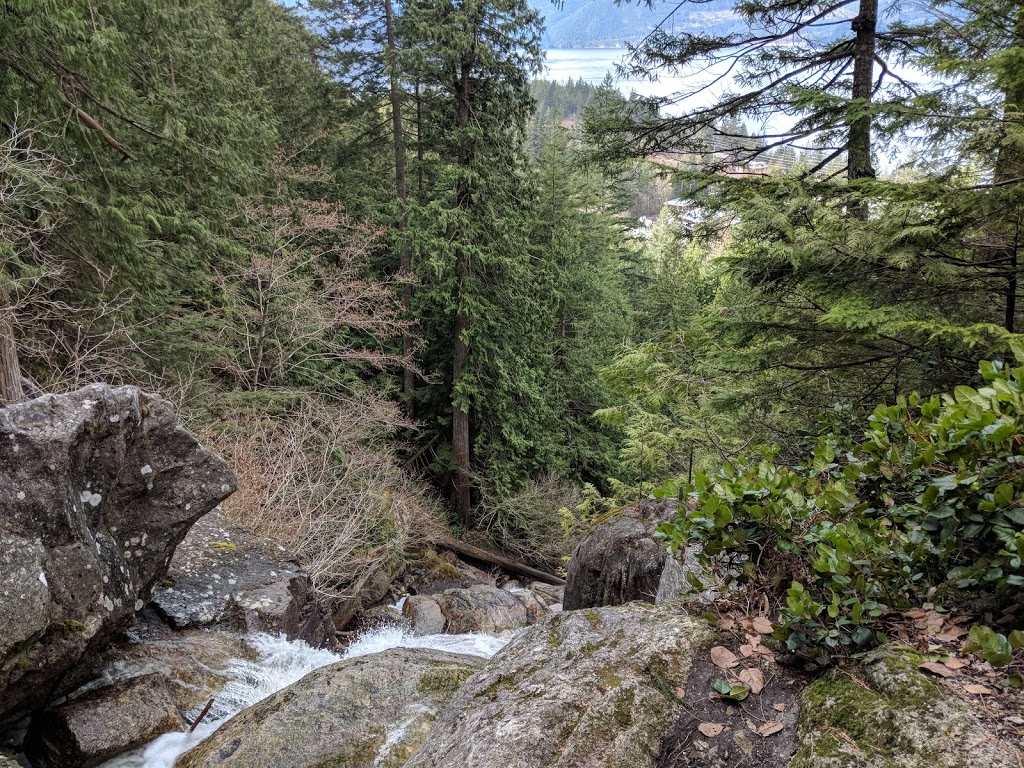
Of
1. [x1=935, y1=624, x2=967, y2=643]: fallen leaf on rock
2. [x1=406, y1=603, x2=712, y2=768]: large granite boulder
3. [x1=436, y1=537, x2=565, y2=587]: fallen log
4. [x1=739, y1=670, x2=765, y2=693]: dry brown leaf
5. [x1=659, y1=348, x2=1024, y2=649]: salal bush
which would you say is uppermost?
[x1=659, y1=348, x2=1024, y2=649]: salal bush

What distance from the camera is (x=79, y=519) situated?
151 inches

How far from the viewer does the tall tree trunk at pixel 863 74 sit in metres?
5.51

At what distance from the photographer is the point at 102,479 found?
412cm

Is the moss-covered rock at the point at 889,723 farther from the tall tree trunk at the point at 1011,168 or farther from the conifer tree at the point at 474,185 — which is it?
the conifer tree at the point at 474,185

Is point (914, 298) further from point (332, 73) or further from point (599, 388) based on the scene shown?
point (332, 73)

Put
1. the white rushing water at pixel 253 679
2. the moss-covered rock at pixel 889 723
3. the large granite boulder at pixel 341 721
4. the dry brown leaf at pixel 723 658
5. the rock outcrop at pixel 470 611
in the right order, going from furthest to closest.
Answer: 1. the rock outcrop at pixel 470 611
2. the white rushing water at pixel 253 679
3. the large granite boulder at pixel 341 721
4. the dry brown leaf at pixel 723 658
5. the moss-covered rock at pixel 889 723

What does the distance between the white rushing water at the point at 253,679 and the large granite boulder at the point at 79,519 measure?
83 centimetres

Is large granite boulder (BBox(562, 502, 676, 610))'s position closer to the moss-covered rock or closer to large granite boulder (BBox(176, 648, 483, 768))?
large granite boulder (BBox(176, 648, 483, 768))

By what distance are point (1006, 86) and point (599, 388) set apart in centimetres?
1599

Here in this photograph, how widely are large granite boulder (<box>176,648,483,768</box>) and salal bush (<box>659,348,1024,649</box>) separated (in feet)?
7.93

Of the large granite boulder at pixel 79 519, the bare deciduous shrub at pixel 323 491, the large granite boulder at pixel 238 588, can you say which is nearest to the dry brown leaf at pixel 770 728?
the large granite boulder at pixel 79 519

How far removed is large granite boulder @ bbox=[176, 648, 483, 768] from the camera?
331 centimetres

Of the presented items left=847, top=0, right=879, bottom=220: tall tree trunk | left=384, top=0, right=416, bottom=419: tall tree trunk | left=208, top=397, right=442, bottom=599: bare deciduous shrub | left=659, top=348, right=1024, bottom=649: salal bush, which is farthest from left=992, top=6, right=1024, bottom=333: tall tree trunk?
left=384, top=0, right=416, bottom=419: tall tree trunk

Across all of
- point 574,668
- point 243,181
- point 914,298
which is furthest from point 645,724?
point 243,181
